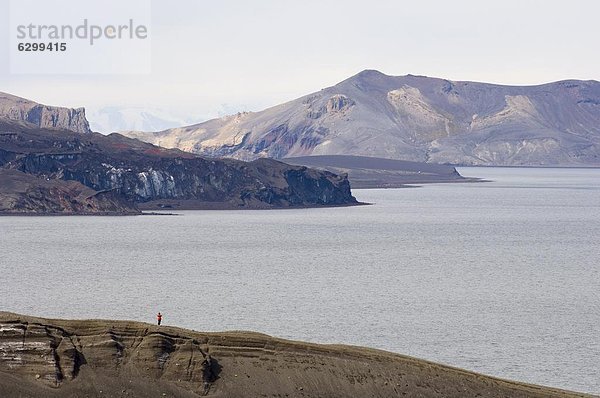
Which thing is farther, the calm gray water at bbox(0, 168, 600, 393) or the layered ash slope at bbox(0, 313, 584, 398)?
the calm gray water at bbox(0, 168, 600, 393)

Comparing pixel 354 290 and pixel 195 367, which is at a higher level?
pixel 195 367

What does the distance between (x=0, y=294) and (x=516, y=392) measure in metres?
58.4

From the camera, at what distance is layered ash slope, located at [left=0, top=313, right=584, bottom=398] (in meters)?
55.6

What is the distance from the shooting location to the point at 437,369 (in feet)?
205

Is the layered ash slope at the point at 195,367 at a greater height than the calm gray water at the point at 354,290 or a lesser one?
greater

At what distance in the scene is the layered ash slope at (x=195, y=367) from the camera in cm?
5557

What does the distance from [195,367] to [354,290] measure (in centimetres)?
5867

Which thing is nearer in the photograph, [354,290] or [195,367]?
[195,367]

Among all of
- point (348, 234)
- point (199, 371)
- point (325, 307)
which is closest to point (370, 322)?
point (325, 307)

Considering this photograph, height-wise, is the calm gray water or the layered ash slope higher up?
the layered ash slope

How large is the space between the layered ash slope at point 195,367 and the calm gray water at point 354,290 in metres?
12.9

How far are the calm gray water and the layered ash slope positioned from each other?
12.9 meters

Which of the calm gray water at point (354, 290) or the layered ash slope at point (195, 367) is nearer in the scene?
the layered ash slope at point (195, 367)

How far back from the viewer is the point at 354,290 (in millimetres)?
115250
